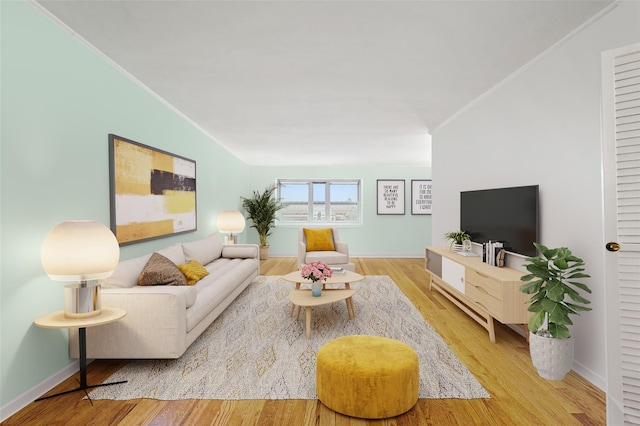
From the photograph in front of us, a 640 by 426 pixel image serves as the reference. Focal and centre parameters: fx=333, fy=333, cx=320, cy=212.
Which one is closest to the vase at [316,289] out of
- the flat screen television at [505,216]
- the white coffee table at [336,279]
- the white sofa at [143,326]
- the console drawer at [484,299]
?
the white coffee table at [336,279]

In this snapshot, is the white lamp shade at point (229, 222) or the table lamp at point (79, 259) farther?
the white lamp shade at point (229, 222)

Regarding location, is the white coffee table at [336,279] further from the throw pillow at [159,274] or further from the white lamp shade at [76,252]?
the white lamp shade at [76,252]

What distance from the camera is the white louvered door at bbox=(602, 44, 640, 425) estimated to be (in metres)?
1.80

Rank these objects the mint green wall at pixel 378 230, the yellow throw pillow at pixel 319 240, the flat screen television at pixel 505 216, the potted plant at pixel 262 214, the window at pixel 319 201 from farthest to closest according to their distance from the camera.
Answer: the window at pixel 319 201 < the mint green wall at pixel 378 230 < the potted plant at pixel 262 214 < the yellow throw pillow at pixel 319 240 < the flat screen television at pixel 505 216

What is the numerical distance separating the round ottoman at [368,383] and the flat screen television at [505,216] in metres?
1.80

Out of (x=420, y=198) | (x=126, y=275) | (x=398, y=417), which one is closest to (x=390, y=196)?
(x=420, y=198)

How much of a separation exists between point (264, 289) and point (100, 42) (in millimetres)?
3589

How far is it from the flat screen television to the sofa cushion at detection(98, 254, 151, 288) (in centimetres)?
358

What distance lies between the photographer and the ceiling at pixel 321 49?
2.22 metres

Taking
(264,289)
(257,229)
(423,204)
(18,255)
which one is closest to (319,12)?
(18,255)

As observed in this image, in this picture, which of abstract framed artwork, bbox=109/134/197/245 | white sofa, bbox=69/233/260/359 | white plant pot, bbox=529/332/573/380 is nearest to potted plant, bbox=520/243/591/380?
white plant pot, bbox=529/332/573/380

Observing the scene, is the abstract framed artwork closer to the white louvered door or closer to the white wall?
the white louvered door

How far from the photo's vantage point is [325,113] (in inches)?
175

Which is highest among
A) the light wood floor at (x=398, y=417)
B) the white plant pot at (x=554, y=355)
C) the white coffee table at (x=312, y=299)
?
the white coffee table at (x=312, y=299)
